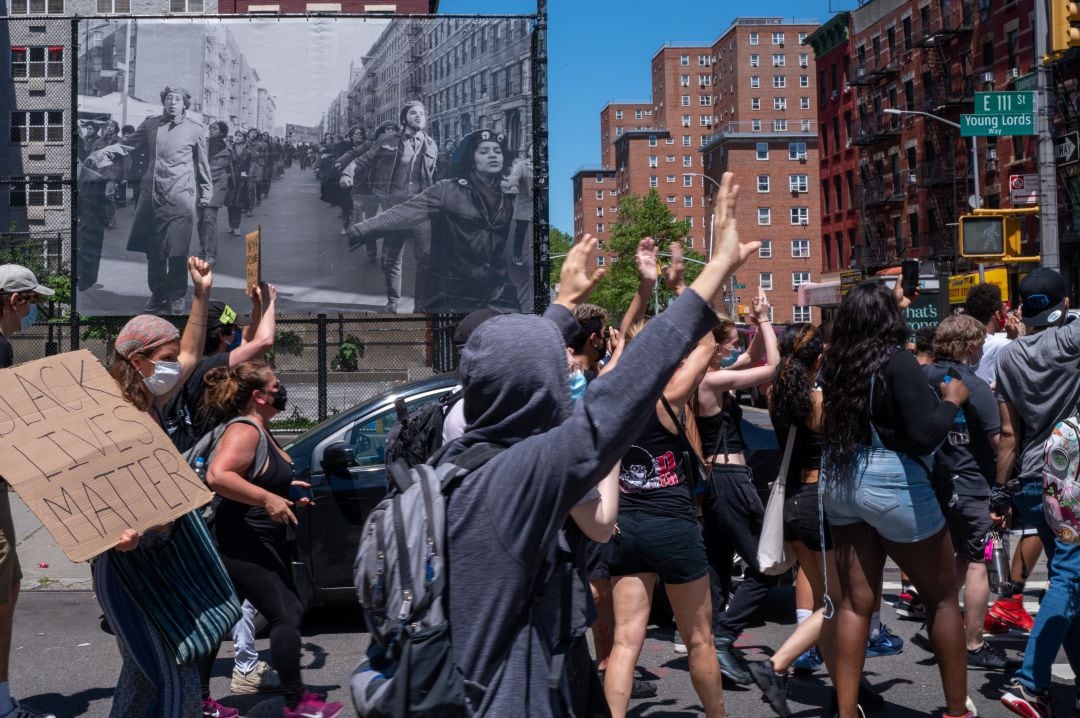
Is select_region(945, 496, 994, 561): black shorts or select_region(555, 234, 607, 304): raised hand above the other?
select_region(555, 234, 607, 304): raised hand

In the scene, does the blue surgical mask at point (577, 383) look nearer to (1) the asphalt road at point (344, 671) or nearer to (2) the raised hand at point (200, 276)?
(2) the raised hand at point (200, 276)

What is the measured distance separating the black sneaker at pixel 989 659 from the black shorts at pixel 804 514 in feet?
4.74

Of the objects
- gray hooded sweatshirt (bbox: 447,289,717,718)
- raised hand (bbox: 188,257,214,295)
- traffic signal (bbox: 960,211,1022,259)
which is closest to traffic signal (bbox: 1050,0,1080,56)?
traffic signal (bbox: 960,211,1022,259)

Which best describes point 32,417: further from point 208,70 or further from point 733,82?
point 733,82

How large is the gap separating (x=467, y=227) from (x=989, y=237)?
26.0ft

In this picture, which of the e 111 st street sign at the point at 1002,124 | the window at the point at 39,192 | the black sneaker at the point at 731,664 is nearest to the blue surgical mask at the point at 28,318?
the black sneaker at the point at 731,664

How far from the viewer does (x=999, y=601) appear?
22.2 feet

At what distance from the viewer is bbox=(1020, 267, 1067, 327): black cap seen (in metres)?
5.56

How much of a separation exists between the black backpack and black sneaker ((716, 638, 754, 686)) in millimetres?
2180

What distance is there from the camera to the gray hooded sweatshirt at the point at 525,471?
2.05 metres

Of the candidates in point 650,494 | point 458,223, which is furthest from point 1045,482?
point 458,223

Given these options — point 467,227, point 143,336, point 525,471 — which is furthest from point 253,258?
point 467,227

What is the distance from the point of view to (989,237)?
16.9m

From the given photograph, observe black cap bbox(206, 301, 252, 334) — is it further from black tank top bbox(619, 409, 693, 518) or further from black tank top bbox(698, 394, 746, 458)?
black tank top bbox(698, 394, 746, 458)
